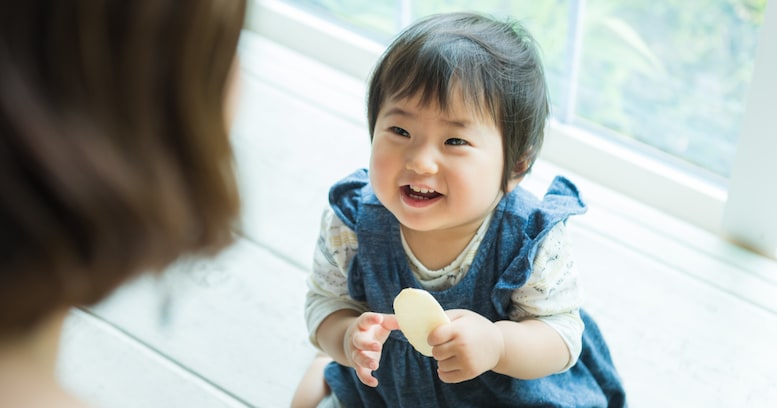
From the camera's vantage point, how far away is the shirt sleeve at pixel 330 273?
1.17 meters

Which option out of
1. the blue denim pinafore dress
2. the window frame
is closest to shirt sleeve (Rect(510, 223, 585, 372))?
the blue denim pinafore dress

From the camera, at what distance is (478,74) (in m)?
1.02

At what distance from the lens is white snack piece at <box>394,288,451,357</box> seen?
1.01 m

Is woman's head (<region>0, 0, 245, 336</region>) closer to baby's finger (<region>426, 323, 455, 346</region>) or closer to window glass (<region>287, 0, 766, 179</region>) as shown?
baby's finger (<region>426, 323, 455, 346</region>)

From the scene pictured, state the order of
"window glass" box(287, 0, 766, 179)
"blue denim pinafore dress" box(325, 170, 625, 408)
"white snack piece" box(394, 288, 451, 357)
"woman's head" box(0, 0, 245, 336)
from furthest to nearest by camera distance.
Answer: "window glass" box(287, 0, 766, 179)
"blue denim pinafore dress" box(325, 170, 625, 408)
"white snack piece" box(394, 288, 451, 357)
"woman's head" box(0, 0, 245, 336)

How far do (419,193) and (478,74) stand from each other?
144 mm

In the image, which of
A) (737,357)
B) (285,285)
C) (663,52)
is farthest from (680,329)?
(285,285)

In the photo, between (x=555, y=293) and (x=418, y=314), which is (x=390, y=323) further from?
(x=555, y=293)

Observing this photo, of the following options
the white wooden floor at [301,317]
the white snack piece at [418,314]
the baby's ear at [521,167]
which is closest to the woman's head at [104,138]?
the white snack piece at [418,314]

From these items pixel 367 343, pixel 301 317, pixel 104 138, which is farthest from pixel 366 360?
pixel 104 138

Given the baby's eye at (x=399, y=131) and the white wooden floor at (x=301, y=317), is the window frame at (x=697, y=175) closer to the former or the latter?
the white wooden floor at (x=301, y=317)

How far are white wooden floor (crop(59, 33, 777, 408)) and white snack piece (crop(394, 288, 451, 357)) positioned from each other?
0.33 m

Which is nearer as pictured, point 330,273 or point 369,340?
point 369,340

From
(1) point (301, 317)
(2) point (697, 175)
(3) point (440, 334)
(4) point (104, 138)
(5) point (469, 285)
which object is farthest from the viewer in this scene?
(2) point (697, 175)
